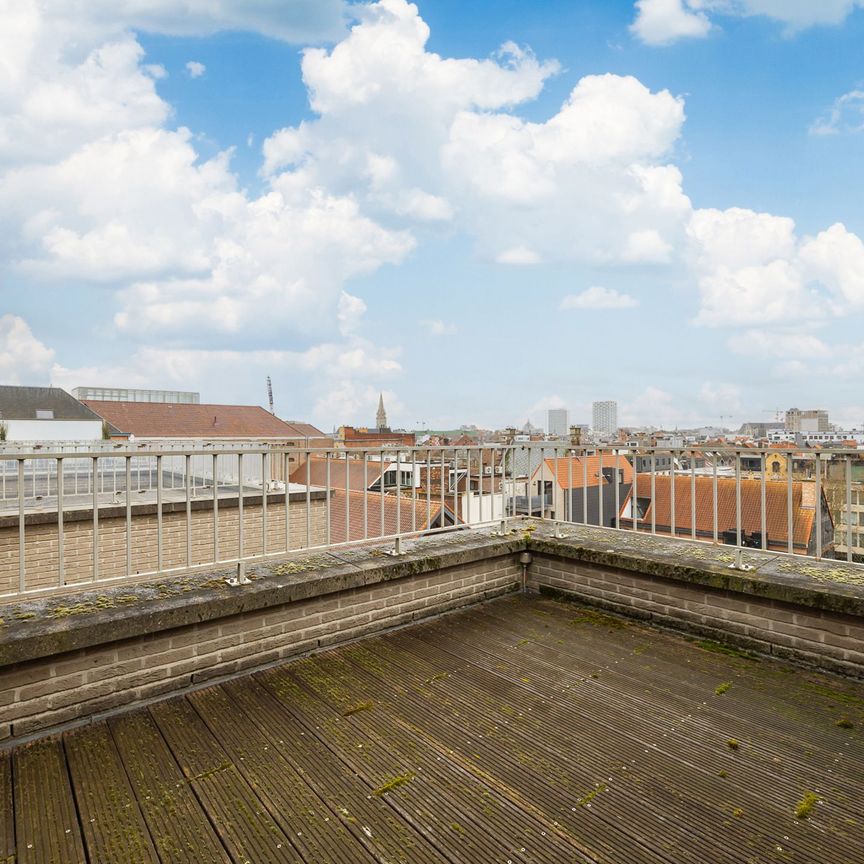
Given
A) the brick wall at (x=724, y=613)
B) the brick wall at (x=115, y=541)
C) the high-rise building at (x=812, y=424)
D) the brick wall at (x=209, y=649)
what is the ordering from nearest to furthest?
the brick wall at (x=209, y=649) → the brick wall at (x=724, y=613) → the brick wall at (x=115, y=541) → the high-rise building at (x=812, y=424)

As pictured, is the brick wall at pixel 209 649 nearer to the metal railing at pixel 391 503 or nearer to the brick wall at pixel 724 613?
the metal railing at pixel 391 503

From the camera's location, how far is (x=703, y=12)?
9656 millimetres

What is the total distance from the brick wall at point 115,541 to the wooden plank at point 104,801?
3.39 m

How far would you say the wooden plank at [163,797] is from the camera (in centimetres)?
174

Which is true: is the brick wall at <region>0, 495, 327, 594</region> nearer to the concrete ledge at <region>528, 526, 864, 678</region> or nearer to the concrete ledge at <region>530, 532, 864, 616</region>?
the concrete ledge at <region>528, 526, 864, 678</region>

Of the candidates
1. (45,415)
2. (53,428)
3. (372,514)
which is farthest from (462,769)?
(45,415)

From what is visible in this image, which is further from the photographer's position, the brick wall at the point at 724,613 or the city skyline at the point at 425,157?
the city skyline at the point at 425,157

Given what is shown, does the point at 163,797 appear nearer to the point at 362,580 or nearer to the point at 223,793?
the point at 223,793

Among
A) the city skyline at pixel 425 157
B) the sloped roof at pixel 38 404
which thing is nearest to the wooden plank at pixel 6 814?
the city skyline at pixel 425 157

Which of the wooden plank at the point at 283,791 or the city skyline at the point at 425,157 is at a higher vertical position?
the city skyline at the point at 425,157

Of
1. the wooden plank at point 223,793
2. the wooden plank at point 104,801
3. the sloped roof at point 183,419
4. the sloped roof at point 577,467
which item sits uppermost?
the sloped roof at point 183,419

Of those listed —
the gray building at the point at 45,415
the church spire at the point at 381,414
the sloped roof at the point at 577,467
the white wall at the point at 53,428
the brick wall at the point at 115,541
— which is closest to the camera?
the sloped roof at the point at 577,467

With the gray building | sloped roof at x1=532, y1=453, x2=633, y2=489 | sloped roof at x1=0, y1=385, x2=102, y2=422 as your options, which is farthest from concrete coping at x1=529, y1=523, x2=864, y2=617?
sloped roof at x1=0, y1=385, x2=102, y2=422

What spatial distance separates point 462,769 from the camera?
217 centimetres
